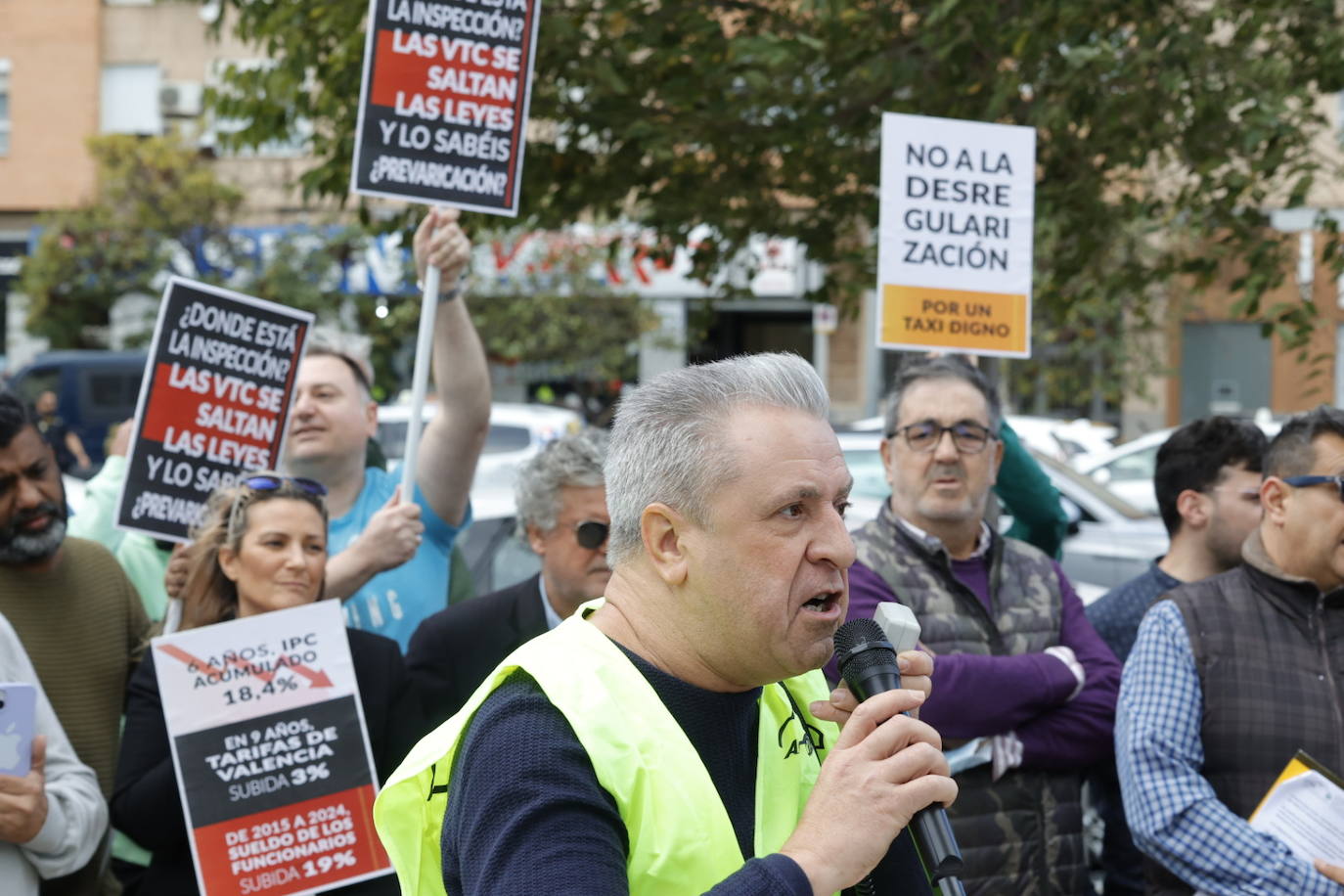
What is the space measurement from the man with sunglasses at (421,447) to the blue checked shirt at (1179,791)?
2.00 m

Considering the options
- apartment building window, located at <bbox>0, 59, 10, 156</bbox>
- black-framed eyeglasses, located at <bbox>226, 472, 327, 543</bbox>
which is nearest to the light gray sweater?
black-framed eyeglasses, located at <bbox>226, 472, 327, 543</bbox>

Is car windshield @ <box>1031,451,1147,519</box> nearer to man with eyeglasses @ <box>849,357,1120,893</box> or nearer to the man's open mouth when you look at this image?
man with eyeglasses @ <box>849,357,1120,893</box>

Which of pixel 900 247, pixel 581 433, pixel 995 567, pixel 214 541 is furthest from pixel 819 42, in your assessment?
pixel 214 541

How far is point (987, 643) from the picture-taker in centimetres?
364

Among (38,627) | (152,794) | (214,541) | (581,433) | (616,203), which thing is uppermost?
(616,203)

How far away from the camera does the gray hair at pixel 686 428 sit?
2047 millimetres

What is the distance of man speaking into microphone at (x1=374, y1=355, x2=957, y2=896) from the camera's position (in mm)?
1849

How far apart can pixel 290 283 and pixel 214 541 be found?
75.6 feet

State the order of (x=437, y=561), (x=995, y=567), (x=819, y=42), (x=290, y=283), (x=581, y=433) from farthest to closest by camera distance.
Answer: (x=290, y=283), (x=819, y=42), (x=437, y=561), (x=581, y=433), (x=995, y=567)

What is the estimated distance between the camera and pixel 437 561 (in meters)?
4.61

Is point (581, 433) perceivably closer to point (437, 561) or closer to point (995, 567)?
point (437, 561)

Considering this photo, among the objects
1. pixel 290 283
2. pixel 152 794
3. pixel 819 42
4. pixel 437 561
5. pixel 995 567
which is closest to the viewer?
pixel 152 794

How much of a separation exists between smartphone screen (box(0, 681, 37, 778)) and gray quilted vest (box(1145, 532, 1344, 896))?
250 cm

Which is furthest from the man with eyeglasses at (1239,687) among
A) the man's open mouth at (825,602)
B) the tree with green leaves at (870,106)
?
the tree with green leaves at (870,106)
